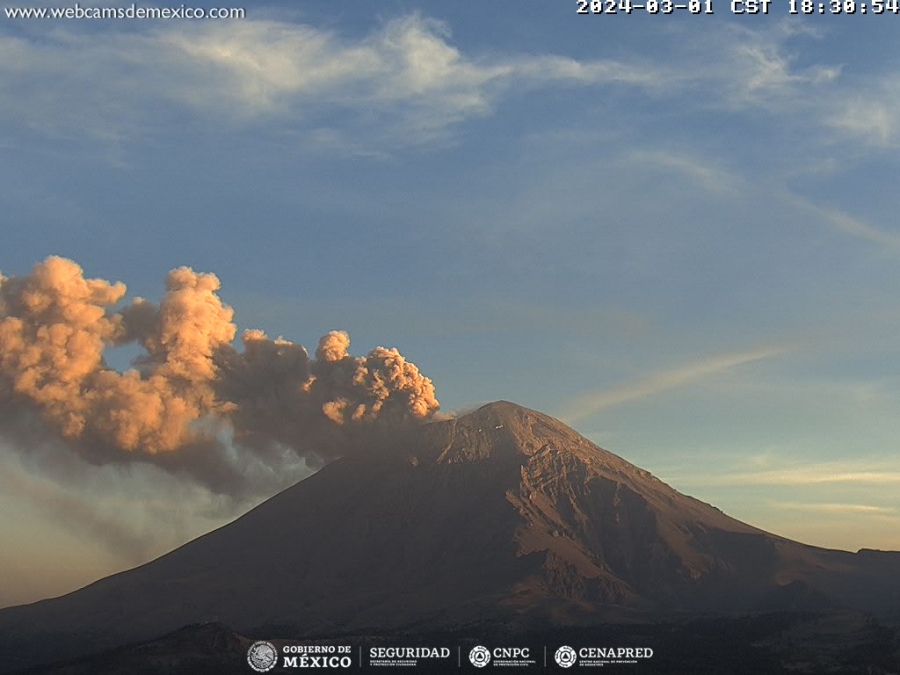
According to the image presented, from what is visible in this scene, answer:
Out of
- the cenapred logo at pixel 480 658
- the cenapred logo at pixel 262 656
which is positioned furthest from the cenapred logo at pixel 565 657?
the cenapred logo at pixel 262 656

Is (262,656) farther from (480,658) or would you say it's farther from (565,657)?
(565,657)

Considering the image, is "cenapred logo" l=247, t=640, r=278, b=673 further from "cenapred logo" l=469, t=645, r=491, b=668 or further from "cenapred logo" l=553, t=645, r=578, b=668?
"cenapred logo" l=553, t=645, r=578, b=668

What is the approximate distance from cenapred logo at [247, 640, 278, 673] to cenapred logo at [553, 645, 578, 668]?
4149 centimetres

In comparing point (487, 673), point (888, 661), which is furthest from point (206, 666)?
point (888, 661)

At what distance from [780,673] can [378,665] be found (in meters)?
61.9

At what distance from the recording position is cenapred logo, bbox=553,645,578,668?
185 m

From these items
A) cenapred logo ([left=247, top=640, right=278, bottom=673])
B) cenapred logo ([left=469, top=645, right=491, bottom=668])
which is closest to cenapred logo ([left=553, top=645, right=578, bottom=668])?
cenapred logo ([left=469, top=645, right=491, bottom=668])

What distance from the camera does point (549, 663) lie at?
189 m

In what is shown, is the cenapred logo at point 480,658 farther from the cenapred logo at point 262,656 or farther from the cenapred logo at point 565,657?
the cenapred logo at point 262,656

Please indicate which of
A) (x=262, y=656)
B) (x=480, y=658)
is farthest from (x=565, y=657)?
(x=262, y=656)

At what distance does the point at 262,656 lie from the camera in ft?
593

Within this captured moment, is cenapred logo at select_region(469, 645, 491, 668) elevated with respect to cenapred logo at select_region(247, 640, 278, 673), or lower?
lower

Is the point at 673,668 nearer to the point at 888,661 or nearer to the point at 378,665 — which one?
the point at 888,661

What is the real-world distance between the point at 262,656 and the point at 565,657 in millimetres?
44875
